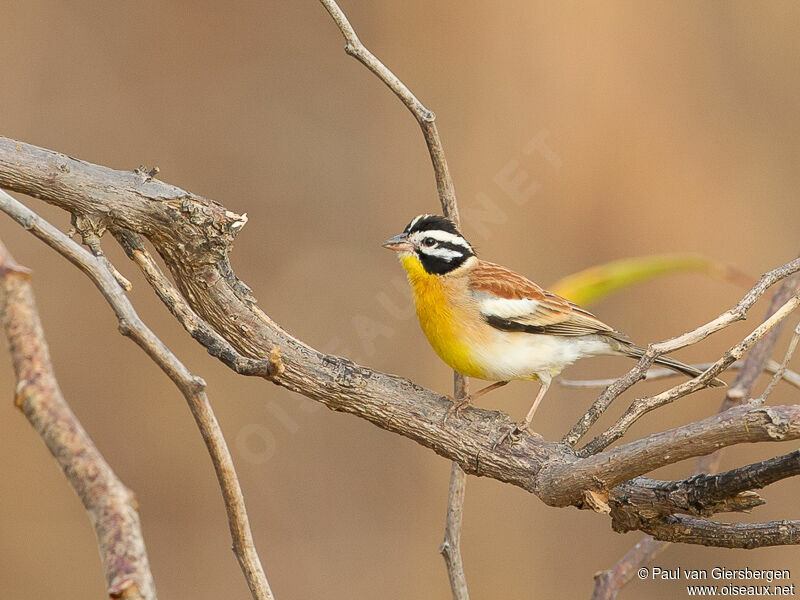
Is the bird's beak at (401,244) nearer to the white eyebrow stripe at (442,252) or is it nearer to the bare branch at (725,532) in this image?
the white eyebrow stripe at (442,252)

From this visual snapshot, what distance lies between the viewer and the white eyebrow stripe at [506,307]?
14.3 ft

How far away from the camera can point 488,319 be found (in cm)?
434

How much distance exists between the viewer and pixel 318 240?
291 inches

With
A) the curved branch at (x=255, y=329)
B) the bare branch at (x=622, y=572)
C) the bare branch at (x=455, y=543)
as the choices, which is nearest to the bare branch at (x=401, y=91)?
the curved branch at (x=255, y=329)

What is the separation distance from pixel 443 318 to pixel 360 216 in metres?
3.29

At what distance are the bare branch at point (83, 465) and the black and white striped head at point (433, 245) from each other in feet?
9.89

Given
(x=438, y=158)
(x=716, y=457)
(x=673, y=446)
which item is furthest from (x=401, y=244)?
(x=673, y=446)

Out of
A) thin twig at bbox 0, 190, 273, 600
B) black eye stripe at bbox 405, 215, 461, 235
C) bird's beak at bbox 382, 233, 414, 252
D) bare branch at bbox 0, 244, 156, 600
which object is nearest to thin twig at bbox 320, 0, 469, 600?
black eye stripe at bbox 405, 215, 461, 235

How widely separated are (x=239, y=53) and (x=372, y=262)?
205cm

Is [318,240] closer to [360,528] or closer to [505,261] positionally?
[505,261]

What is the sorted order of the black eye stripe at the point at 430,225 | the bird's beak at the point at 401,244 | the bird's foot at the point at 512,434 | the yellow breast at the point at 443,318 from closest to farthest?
the bird's foot at the point at 512,434
the yellow breast at the point at 443,318
the black eye stripe at the point at 430,225
the bird's beak at the point at 401,244

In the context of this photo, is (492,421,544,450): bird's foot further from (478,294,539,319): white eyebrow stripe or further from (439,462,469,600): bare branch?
(478,294,539,319): white eyebrow stripe

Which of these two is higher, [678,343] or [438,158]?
[438,158]

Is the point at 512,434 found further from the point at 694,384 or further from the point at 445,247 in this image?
the point at 445,247
